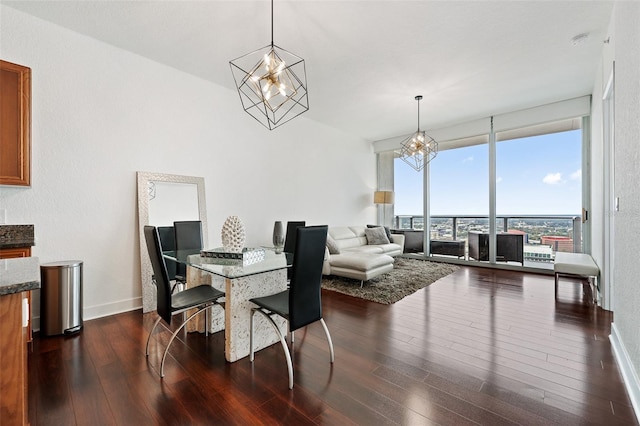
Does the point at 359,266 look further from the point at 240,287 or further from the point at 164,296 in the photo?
the point at 164,296

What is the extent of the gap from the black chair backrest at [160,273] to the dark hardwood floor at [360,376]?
0.45m

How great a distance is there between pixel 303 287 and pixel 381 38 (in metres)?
2.64

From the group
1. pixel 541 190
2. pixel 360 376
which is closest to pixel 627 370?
pixel 360 376

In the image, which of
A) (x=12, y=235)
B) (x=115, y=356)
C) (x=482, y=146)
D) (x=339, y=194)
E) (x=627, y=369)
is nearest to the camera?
(x=627, y=369)

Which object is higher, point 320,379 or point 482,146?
point 482,146

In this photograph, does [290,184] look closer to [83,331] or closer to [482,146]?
[83,331]

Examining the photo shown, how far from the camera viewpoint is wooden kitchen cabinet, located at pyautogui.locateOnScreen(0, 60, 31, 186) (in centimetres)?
224

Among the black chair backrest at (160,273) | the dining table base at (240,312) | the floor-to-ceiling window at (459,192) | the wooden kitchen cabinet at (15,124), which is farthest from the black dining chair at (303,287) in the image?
the floor-to-ceiling window at (459,192)

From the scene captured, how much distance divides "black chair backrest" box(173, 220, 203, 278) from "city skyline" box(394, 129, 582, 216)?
16.5ft

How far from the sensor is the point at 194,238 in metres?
3.14

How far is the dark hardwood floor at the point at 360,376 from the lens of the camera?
1.51 m

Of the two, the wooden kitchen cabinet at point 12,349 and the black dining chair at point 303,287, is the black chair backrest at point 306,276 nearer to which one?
the black dining chair at point 303,287

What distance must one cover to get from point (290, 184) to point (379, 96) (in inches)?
83.0

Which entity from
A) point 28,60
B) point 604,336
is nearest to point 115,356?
point 28,60
